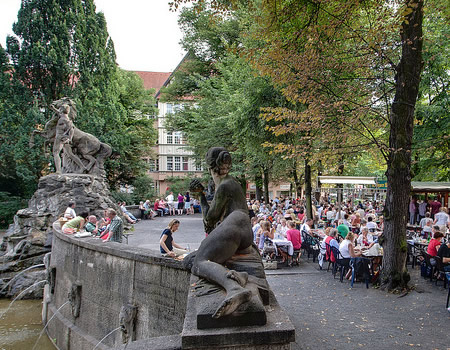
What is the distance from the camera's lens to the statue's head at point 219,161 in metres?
3.92

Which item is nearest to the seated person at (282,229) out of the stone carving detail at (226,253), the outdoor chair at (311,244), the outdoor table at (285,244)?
the outdoor table at (285,244)

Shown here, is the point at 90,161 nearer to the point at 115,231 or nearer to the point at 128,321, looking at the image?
the point at 115,231

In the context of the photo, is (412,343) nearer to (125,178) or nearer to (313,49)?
(313,49)

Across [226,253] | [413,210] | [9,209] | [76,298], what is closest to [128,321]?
[76,298]

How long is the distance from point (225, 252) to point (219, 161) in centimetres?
98

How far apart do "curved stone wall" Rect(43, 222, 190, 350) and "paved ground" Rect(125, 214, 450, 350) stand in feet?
6.42

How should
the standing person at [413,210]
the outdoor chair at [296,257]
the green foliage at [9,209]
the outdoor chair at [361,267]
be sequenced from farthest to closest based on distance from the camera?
the green foliage at [9,209]
the standing person at [413,210]
the outdoor chair at [296,257]
the outdoor chair at [361,267]

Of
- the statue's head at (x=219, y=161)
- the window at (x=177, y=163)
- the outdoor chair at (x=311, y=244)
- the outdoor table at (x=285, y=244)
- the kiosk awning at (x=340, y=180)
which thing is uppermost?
the window at (x=177, y=163)

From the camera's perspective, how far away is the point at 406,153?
7863mm

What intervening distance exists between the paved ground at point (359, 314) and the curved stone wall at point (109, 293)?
1.96 metres

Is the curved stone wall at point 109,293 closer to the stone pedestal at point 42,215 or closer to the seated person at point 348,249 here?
the stone pedestal at point 42,215

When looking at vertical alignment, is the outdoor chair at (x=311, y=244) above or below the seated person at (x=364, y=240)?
below

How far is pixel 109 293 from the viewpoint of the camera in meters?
6.88

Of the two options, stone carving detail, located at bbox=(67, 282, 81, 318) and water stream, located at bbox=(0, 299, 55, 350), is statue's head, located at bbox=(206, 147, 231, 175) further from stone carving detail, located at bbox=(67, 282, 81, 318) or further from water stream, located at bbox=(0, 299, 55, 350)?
water stream, located at bbox=(0, 299, 55, 350)
